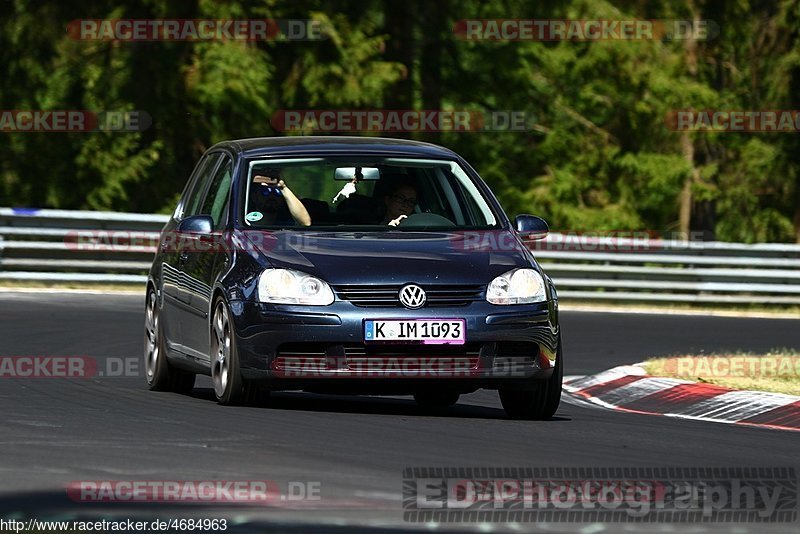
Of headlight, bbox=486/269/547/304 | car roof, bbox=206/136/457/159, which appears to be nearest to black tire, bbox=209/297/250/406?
car roof, bbox=206/136/457/159

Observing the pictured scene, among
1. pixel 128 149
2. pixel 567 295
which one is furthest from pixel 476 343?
pixel 128 149

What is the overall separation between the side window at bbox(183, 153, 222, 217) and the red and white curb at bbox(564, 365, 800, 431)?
297 cm

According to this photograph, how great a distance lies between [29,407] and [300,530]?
15.5 ft

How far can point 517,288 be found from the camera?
10.6 metres

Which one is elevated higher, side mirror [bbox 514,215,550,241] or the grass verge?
side mirror [bbox 514,215,550,241]

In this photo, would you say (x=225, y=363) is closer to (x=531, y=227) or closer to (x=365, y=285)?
(x=365, y=285)

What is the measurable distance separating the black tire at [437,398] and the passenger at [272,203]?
60.7 inches

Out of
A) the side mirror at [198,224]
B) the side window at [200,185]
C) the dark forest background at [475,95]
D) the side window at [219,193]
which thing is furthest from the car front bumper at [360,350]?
the dark forest background at [475,95]

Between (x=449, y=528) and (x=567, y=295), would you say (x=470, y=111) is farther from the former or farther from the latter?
(x=449, y=528)

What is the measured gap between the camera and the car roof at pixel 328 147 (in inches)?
467

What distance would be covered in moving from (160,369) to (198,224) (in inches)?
60.5

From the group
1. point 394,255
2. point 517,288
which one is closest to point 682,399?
point 517,288

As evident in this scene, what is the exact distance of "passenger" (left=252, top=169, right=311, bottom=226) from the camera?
11.4m

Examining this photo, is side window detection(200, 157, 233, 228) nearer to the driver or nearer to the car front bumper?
the driver
